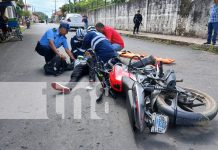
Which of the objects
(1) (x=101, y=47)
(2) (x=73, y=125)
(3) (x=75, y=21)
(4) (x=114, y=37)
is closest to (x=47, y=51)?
(1) (x=101, y=47)

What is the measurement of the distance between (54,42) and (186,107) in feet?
13.2

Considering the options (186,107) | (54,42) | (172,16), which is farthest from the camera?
(172,16)

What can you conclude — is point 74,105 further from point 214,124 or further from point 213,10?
point 213,10

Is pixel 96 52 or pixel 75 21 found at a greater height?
pixel 75 21

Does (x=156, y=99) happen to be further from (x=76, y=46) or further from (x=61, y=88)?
(x=76, y=46)

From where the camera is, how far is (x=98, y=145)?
306 centimetres

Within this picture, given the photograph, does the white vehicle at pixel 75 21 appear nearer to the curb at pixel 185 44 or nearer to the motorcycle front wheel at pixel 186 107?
the curb at pixel 185 44

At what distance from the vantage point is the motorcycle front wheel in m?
3.20

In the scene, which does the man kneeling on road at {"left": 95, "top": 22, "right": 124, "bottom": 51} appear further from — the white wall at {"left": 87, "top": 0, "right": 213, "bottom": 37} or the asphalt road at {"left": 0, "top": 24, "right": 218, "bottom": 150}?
the white wall at {"left": 87, "top": 0, "right": 213, "bottom": 37}

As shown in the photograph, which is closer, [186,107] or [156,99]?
[156,99]

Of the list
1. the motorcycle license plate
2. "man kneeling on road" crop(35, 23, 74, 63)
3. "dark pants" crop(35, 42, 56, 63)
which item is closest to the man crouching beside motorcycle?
"man kneeling on road" crop(35, 23, 74, 63)

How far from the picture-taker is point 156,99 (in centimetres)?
353

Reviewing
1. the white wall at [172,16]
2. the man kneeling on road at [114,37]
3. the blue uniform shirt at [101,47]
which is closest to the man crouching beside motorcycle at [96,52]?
the blue uniform shirt at [101,47]

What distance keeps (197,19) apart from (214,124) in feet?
37.7
